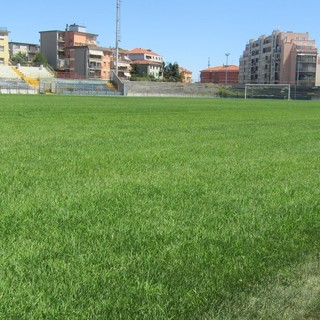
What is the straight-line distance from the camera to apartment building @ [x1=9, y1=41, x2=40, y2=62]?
139m

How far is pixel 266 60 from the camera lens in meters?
139

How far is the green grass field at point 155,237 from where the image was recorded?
9.01ft

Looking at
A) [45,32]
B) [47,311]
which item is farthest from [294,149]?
[45,32]

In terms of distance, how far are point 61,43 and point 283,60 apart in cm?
5957

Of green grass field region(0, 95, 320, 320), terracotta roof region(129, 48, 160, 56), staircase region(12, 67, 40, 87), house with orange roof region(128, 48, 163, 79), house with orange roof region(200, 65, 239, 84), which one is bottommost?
green grass field region(0, 95, 320, 320)

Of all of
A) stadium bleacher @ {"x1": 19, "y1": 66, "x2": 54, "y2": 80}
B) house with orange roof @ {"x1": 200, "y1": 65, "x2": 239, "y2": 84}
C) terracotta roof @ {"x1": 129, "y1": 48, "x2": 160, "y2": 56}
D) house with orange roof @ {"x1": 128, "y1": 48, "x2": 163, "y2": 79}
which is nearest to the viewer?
stadium bleacher @ {"x1": 19, "y1": 66, "x2": 54, "y2": 80}

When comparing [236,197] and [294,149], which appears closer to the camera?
[236,197]

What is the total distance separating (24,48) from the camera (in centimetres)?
14175

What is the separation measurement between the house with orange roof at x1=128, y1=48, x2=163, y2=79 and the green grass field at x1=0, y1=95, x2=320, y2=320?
144 m

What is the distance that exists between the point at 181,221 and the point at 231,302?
157cm

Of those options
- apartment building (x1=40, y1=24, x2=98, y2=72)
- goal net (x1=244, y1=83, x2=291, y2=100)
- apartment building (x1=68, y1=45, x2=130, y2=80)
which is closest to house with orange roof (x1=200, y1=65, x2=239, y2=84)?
apartment building (x1=68, y1=45, x2=130, y2=80)

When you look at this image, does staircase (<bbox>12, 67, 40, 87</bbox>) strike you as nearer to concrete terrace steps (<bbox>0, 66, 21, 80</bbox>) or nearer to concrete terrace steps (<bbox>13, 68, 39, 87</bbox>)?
Answer: concrete terrace steps (<bbox>13, 68, 39, 87</bbox>)

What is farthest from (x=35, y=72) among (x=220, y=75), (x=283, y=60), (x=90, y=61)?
(x=220, y=75)

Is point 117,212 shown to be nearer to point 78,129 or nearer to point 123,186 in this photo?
point 123,186
